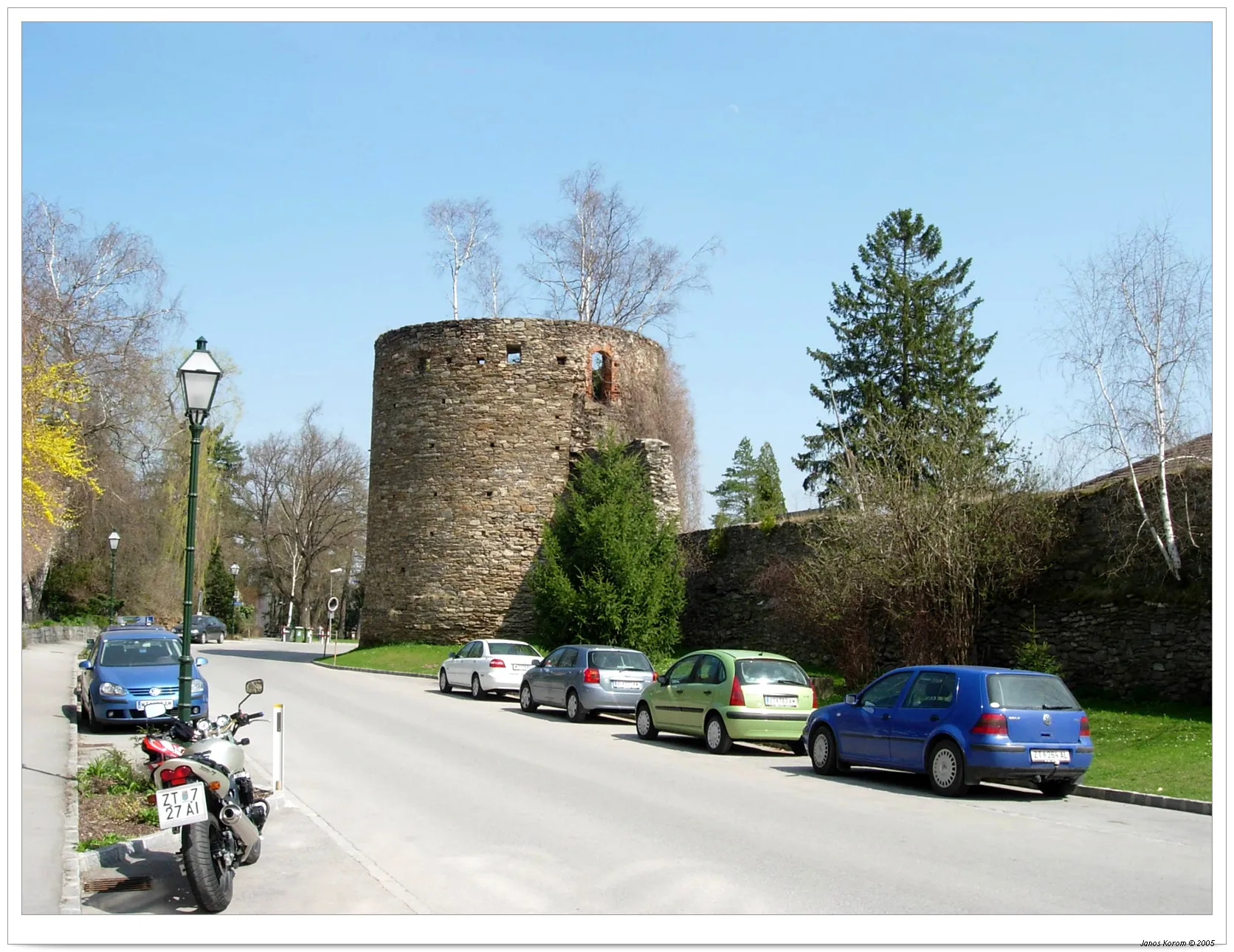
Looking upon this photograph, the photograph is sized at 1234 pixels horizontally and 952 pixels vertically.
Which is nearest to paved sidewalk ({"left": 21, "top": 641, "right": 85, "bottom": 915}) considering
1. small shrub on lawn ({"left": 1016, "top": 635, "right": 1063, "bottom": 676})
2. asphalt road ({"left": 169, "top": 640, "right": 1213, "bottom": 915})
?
asphalt road ({"left": 169, "top": 640, "right": 1213, "bottom": 915})

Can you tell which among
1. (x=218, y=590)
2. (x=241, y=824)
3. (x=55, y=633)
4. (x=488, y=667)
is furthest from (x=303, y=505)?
(x=241, y=824)

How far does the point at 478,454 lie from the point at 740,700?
21292 mm

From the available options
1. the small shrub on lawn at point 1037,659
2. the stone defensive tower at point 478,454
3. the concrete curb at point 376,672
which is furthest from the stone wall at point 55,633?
the small shrub on lawn at point 1037,659

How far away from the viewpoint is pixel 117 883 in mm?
8016

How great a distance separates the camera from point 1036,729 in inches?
472

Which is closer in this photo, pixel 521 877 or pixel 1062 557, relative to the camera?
pixel 521 877

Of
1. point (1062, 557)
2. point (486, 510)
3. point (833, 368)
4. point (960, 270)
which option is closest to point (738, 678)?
point (1062, 557)

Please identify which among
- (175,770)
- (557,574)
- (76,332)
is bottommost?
(175,770)

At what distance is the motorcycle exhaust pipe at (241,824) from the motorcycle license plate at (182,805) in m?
0.27

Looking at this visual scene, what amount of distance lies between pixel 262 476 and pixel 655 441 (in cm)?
4750

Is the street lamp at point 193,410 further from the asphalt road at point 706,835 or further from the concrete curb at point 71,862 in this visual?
the asphalt road at point 706,835

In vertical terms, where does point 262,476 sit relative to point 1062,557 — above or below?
above
